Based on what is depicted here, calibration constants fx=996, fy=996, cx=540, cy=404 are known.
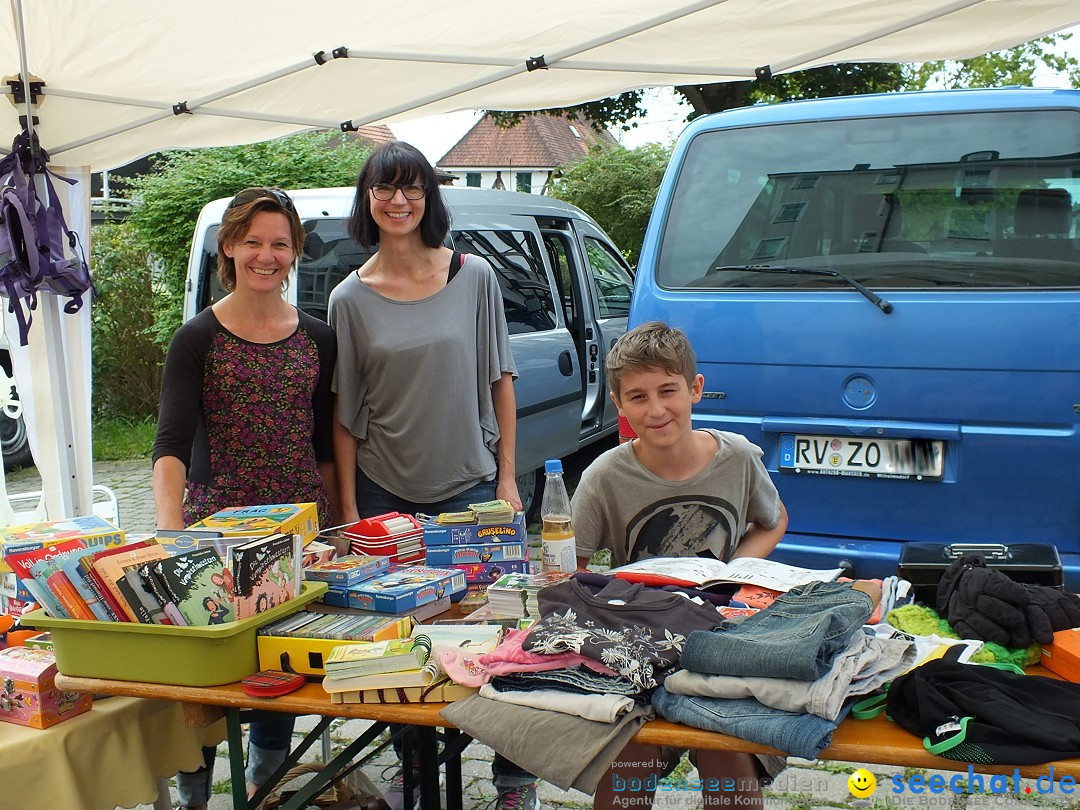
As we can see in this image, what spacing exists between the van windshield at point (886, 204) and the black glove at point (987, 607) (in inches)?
59.4

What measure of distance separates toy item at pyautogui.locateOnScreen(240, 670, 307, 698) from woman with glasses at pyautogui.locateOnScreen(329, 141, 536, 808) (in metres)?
1.12

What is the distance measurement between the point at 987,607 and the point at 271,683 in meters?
1.55

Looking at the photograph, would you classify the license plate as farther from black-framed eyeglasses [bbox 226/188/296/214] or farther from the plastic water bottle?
black-framed eyeglasses [bbox 226/188/296/214]

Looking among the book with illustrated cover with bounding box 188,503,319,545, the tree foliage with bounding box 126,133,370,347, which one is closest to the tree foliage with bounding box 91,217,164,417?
the tree foliage with bounding box 126,133,370,347

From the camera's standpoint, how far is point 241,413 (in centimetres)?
298

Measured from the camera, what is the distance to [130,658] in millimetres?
2193

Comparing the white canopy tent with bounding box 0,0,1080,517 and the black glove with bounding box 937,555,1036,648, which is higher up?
the white canopy tent with bounding box 0,0,1080,517

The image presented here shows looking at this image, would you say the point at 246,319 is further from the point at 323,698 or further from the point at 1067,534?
the point at 1067,534

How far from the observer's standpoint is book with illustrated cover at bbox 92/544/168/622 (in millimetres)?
2184

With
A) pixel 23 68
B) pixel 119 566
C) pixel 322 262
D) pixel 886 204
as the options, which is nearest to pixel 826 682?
pixel 119 566

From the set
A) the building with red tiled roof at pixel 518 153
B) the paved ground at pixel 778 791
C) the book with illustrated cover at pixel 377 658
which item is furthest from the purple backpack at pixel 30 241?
the building with red tiled roof at pixel 518 153

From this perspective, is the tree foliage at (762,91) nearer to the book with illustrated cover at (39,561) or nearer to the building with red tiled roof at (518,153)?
the book with illustrated cover at (39,561)

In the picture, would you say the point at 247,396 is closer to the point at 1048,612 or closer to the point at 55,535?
the point at 55,535

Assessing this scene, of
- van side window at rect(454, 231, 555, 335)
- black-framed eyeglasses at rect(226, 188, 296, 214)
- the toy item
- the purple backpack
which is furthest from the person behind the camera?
van side window at rect(454, 231, 555, 335)
